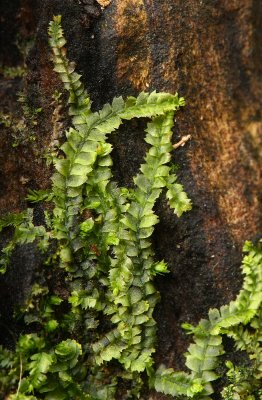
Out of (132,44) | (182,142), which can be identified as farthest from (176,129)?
(132,44)

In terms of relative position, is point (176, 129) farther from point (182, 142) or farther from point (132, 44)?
point (132, 44)

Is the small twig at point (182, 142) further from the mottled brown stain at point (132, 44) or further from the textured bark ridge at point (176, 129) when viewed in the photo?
the mottled brown stain at point (132, 44)

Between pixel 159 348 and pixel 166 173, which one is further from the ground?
pixel 166 173

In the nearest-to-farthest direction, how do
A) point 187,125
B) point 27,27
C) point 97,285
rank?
point 97,285, point 187,125, point 27,27

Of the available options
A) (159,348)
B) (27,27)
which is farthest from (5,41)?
(159,348)

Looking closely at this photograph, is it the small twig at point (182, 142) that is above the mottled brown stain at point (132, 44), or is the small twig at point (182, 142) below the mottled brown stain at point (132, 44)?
below

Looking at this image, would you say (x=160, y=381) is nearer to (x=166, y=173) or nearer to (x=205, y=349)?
(x=205, y=349)

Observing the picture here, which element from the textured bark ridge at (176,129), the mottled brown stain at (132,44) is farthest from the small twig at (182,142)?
the mottled brown stain at (132,44)
